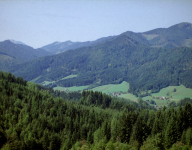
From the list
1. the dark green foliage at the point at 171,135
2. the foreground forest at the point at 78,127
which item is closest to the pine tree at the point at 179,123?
the foreground forest at the point at 78,127

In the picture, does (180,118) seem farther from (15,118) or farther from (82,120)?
(15,118)

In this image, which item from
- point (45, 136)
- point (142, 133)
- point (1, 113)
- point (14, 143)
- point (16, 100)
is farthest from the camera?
point (16, 100)

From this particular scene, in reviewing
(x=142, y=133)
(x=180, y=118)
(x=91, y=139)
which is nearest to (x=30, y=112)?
(x=91, y=139)

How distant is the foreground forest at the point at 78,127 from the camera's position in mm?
54906

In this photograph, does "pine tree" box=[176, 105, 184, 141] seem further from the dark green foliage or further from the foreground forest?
the dark green foliage

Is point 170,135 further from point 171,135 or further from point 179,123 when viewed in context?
point 179,123

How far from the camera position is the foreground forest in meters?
54.9

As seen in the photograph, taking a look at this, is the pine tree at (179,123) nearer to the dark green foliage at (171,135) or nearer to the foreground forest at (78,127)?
the foreground forest at (78,127)

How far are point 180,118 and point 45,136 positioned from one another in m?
46.9

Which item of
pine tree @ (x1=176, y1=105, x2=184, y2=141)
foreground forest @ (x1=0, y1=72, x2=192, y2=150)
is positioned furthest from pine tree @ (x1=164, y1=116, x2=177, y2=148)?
pine tree @ (x1=176, y1=105, x2=184, y2=141)

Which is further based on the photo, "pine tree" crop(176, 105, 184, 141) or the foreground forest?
"pine tree" crop(176, 105, 184, 141)

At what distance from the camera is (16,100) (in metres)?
92.6

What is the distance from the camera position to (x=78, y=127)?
82625 millimetres

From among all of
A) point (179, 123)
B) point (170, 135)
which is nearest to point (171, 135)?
point (170, 135)
